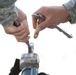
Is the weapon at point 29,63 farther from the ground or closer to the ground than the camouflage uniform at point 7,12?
closer to the ground

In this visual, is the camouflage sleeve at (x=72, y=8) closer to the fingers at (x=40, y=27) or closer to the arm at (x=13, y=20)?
the fingers at (x=40, y=27)

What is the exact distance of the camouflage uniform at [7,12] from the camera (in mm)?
1214

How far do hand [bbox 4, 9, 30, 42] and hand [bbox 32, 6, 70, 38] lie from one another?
83 millimetres

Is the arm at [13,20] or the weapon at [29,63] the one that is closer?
the weapon at [29,63]

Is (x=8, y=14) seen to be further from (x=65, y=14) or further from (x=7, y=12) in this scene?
(x=65, y=14)

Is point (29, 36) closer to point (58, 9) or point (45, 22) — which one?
point (45, 22)

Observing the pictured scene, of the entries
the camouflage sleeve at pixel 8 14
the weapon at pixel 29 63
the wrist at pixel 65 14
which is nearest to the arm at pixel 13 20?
the camouflage sleeve at pixel 8 14

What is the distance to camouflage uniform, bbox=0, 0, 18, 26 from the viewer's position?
1214mm

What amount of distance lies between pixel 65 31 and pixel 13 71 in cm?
31

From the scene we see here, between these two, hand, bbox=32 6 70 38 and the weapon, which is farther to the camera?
hand, bbox=32 6 70 38

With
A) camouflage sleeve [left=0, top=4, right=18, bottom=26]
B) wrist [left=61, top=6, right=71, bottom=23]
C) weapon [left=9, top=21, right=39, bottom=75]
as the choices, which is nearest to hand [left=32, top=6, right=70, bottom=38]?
wrist [left=61, top=6, right=71, bottom=23]

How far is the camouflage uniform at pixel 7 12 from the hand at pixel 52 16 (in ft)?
0.50

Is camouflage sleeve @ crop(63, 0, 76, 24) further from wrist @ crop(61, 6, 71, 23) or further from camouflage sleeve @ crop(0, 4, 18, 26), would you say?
camouflage sleeve @ crop(0, 4, 18, 26)

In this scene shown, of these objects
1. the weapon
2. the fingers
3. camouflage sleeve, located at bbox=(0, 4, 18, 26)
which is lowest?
the weapon
